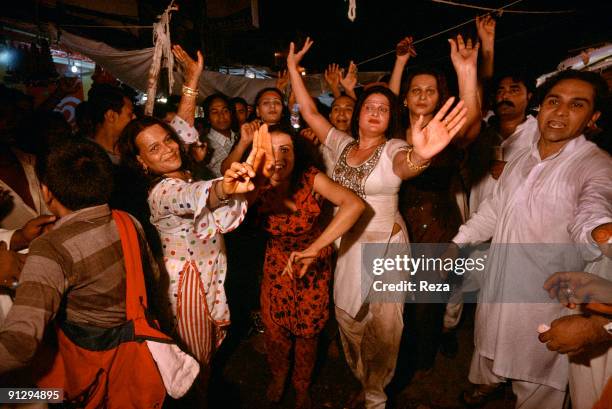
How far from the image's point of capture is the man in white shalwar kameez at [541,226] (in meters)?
1.84

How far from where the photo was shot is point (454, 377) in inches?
117

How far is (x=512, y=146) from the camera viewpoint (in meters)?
2.79

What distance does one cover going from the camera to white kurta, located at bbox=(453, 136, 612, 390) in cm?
179

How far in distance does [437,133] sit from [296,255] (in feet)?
3.69

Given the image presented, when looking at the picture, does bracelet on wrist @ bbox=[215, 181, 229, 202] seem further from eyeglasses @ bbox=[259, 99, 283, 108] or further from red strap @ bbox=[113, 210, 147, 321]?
eyeglasses @ bbox=[259, 99, 283, 108]

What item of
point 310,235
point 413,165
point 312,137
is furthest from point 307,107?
point 413,165

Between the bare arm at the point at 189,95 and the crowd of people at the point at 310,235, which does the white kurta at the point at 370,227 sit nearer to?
the crowd of people at the point at 310,235

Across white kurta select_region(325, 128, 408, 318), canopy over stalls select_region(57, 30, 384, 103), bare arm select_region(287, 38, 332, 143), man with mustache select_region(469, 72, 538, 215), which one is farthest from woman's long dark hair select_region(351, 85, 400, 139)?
canopy over stalls select_region(57, 30, 384, 103)

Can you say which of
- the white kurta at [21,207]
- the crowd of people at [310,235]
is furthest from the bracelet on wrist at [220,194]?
the white kurta at [21,207]

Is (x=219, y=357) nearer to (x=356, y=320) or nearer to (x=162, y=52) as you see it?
(x=356, y=320)

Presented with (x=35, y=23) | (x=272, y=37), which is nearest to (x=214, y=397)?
(x=35, y=23)

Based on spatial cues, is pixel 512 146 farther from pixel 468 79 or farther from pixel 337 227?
pixel 337 227

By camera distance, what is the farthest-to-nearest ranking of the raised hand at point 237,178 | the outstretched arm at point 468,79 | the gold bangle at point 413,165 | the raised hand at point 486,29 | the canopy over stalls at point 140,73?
the canopy over stalls at point 140,73
the raised hand at point 486,29
the outstretched arm at point 468,79
the gold bangle at point 413,165
the raised hand at point 237,178

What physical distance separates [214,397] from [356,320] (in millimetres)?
1471
